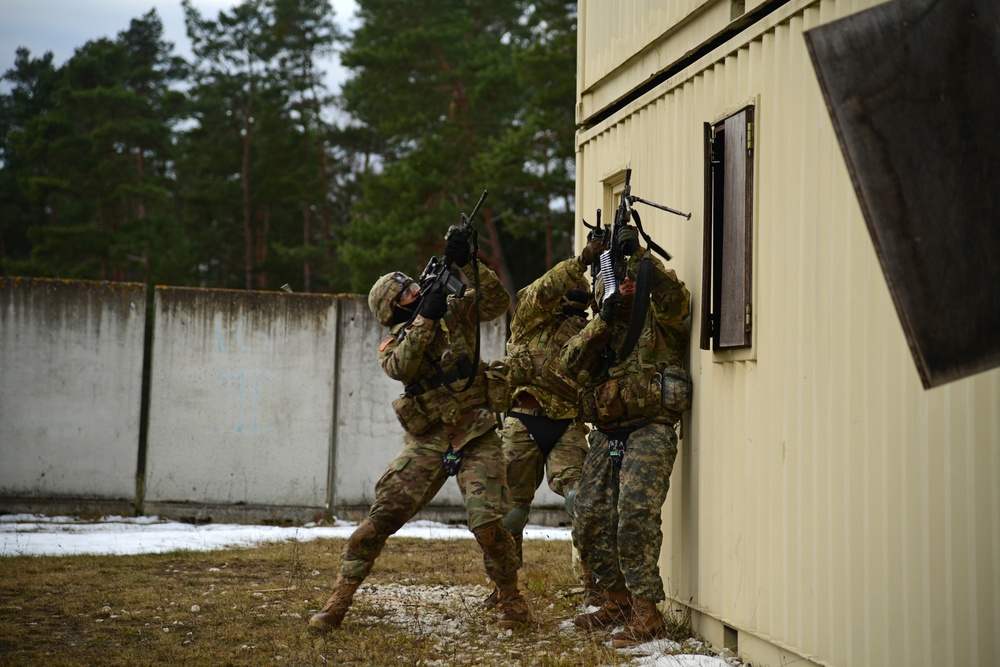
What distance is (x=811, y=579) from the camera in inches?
179

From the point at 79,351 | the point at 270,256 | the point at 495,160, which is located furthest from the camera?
the point at 270,256

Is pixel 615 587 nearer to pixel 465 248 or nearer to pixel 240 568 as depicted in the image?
pixel 465 248

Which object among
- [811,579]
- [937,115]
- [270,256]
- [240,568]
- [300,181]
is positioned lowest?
[240,568]

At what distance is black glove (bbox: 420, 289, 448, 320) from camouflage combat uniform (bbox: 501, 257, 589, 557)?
2.47 ft

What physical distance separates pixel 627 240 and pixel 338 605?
271 cm

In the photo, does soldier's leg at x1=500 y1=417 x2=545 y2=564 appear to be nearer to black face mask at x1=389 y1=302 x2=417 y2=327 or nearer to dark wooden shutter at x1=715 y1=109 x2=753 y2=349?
black face mask at x1=389 y1=302 x2=417 y2=327

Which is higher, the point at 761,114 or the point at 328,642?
the point at 761,114

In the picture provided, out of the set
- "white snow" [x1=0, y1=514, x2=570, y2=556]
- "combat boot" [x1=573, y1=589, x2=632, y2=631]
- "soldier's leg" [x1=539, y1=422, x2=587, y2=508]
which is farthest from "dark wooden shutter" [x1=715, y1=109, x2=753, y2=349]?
"white snow" [x1=0, y1=514, x2=570, y2=556]

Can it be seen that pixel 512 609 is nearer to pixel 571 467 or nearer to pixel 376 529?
pixel 376 529

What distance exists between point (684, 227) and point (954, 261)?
3.66m

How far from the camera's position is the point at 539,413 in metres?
6.89

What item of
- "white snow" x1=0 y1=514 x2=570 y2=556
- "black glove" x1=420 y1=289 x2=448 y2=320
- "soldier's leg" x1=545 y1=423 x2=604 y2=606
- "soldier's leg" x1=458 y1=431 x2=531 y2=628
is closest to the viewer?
"soldier's leg" x1=458 y1=431 x2=531 y2=628

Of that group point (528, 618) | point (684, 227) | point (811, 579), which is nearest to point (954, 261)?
point (811, 579)

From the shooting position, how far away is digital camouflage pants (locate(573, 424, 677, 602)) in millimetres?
5535
